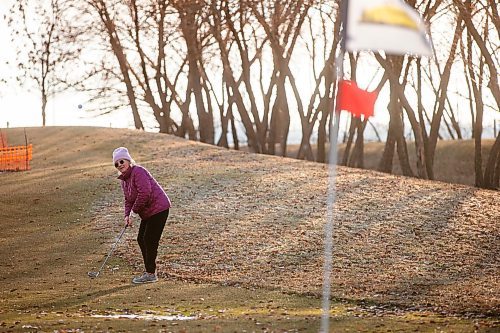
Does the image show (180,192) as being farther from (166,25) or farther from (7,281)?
(166,25)

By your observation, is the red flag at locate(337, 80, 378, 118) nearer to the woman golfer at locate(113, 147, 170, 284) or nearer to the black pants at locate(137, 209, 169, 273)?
the woman golfer at locate(113, 147, 170, 284)

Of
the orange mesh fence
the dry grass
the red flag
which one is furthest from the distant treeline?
the red flag

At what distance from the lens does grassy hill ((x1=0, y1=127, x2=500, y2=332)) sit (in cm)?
1341

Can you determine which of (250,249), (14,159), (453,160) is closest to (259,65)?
(453,160)

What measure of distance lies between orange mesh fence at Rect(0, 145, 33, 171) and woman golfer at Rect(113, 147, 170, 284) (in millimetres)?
16944

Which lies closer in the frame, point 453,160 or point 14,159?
point 14,159

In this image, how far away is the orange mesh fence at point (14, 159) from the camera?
31.7 m

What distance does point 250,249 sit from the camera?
19.7 m

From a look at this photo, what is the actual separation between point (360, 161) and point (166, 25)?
10.6m

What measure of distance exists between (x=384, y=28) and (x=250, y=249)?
8.15 meters

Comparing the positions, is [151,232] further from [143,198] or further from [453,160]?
[453,160]

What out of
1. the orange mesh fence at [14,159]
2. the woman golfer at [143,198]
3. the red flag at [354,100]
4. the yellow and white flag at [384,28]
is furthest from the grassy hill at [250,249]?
the yellow and white flag at [384,28]

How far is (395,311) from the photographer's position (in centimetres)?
1391

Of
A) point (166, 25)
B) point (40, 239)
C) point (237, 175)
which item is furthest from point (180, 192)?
point (166, 25)
